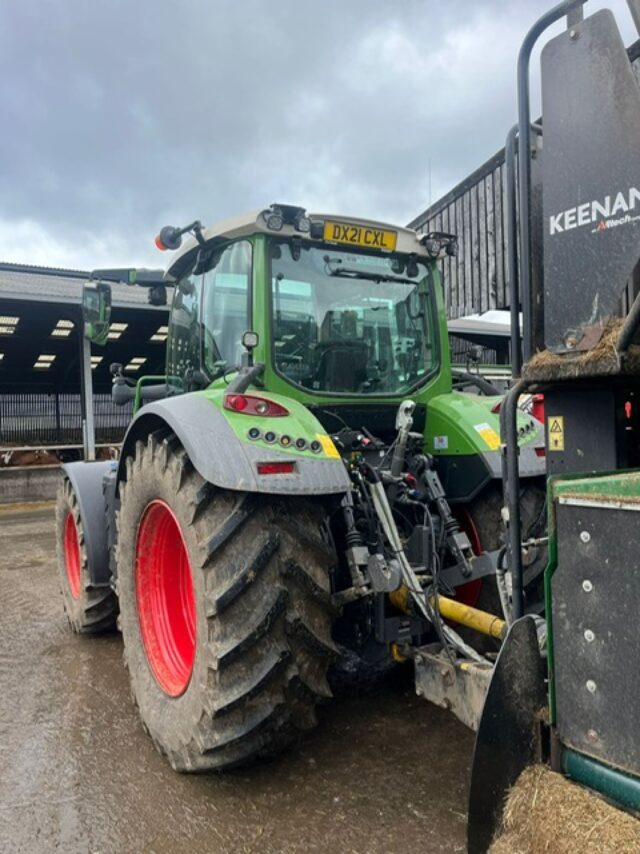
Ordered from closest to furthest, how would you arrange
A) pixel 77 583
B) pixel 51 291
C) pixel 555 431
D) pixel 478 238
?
1. pixel 555 431
2. pixel 77 583
3. pixel 478 238
4. pixel 51 291

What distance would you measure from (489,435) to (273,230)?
142cm

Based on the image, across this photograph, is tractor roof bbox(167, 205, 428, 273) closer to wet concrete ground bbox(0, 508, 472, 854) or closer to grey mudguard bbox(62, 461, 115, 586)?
grey mudguard bbox(62, 461, 115, 586)

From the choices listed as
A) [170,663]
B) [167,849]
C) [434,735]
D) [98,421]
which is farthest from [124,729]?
[98,421]

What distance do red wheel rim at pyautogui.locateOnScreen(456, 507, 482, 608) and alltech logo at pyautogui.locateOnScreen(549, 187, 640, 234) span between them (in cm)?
187

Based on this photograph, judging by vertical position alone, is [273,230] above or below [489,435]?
above

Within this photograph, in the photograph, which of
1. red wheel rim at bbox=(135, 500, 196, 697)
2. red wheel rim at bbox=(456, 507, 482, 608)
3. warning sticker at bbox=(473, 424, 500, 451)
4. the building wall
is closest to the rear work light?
red wheel rim at bbox=(135, 500, 196, 697)

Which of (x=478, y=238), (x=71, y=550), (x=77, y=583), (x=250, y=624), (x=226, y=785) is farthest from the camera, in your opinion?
(x=478, y=238)

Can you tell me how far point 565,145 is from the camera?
5.38 ft

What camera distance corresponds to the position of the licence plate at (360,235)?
122 inches

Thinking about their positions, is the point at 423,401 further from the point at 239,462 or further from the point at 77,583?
the point at 77,583

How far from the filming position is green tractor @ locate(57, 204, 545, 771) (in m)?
2.36

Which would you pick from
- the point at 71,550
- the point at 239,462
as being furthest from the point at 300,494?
the point at 71,550

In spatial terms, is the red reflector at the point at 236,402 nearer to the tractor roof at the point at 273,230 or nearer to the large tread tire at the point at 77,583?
the tractor roof at the point at 273,230

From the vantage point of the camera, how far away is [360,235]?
10.5ft
